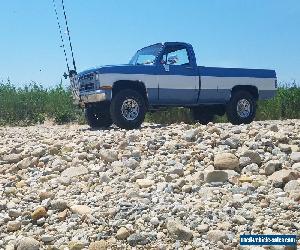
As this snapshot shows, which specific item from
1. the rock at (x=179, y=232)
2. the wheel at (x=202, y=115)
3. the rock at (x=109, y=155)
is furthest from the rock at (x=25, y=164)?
the wheel at (x=202, y=115)

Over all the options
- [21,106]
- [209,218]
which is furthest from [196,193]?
[21,106]

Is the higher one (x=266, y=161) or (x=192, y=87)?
(x=192, y=87)

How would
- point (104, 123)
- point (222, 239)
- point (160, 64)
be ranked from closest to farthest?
point (222, 239)
point (160, 64)
point (104, 123)

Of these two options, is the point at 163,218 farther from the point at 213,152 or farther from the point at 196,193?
the point at 213,152

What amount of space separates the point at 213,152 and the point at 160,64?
4545mm

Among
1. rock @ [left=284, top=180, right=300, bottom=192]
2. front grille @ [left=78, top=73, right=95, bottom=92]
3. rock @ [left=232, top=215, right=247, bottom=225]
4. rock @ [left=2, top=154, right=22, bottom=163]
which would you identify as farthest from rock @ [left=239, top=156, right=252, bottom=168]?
front grille @ [left=78, top=73, right=95, bottom=92]

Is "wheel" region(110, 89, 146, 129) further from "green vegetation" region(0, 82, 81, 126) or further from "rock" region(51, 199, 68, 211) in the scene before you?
"green vegetation" region(0, 82, 81, 126)

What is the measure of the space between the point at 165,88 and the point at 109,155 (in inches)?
170

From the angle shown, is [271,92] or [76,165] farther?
[271,92]

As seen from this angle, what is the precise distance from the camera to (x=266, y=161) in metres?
6.75

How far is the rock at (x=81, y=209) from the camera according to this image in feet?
18.3

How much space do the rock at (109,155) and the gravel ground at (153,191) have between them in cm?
2

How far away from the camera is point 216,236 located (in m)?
4.73

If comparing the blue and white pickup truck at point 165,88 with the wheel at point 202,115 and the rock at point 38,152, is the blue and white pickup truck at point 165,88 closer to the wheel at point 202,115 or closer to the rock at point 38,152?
the wheel at point 202,115
